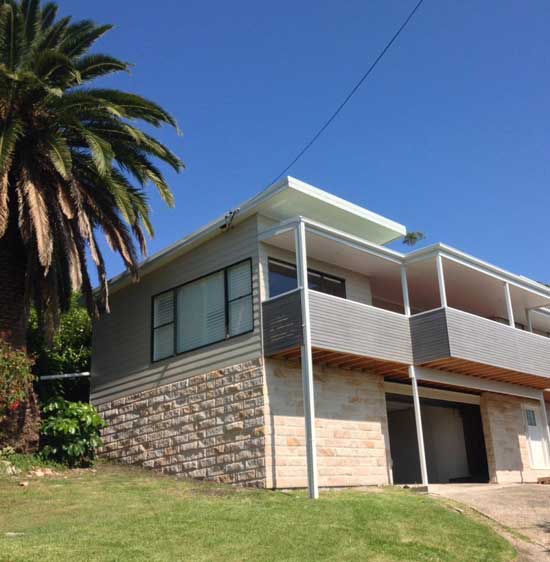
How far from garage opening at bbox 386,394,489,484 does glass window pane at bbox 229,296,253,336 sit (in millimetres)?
7243

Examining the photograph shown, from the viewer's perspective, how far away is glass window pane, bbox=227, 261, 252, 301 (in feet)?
57.5

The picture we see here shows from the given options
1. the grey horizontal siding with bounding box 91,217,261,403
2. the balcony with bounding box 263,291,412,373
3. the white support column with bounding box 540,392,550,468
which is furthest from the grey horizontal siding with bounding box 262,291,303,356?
the white support column with bounding box 540,392,550,468

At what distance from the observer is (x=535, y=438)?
24.0 m

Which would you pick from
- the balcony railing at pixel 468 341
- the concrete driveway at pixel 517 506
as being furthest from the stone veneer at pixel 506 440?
the concrete driveway at pixel 517 506

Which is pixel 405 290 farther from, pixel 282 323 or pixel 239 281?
pixel 239 281

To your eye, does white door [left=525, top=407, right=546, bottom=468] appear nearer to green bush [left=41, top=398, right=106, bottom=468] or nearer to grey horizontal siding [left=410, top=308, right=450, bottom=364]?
grey horizontal siding [left=410, top=308, right=450, bottom=364]

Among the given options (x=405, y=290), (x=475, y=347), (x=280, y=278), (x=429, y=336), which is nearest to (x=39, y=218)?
(x=280, y=278)

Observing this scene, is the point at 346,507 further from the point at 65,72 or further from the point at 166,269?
the point at 65,72

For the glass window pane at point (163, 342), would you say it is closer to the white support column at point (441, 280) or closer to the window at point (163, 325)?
the window at point (163, 325)

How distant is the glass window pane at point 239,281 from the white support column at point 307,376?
1.74 metres

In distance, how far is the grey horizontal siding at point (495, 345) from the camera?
731 inches

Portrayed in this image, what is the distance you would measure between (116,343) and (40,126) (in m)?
6.88

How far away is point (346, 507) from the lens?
504 inches

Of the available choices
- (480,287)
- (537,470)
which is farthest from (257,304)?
(537,470)
